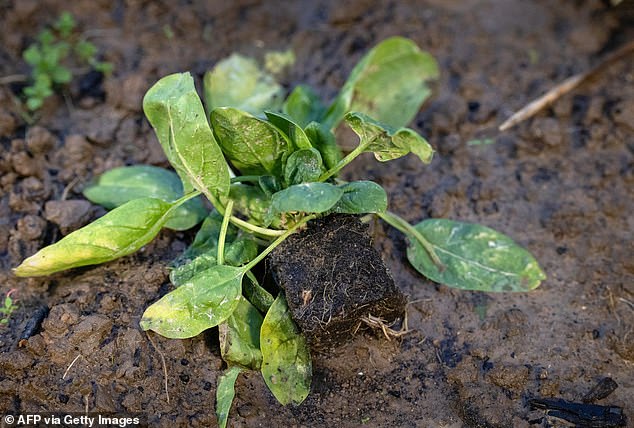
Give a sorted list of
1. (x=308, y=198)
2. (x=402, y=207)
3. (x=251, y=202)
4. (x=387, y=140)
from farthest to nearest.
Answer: (x=402, y=207) < (x=251, y=202) < (x=387, y=140) < (x=308, y=198)

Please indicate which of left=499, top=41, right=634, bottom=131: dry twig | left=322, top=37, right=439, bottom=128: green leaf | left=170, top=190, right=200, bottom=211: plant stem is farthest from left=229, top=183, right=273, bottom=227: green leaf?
left=499, top=41, right=634, bottom=131: dry twig

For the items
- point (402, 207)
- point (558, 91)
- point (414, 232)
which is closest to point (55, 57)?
point (402, 207)

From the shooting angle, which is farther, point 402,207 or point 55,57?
point 55,57

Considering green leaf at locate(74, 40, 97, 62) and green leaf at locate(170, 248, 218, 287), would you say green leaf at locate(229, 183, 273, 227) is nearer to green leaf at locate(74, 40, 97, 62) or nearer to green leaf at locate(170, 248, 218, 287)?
green leaf at locate(170, 248, 218, 287)

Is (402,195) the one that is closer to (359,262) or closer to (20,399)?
(359,262)

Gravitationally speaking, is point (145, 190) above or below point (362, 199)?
below

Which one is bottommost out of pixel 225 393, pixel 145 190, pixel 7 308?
pixel 225 393

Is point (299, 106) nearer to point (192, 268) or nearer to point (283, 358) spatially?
point (192, 268)
